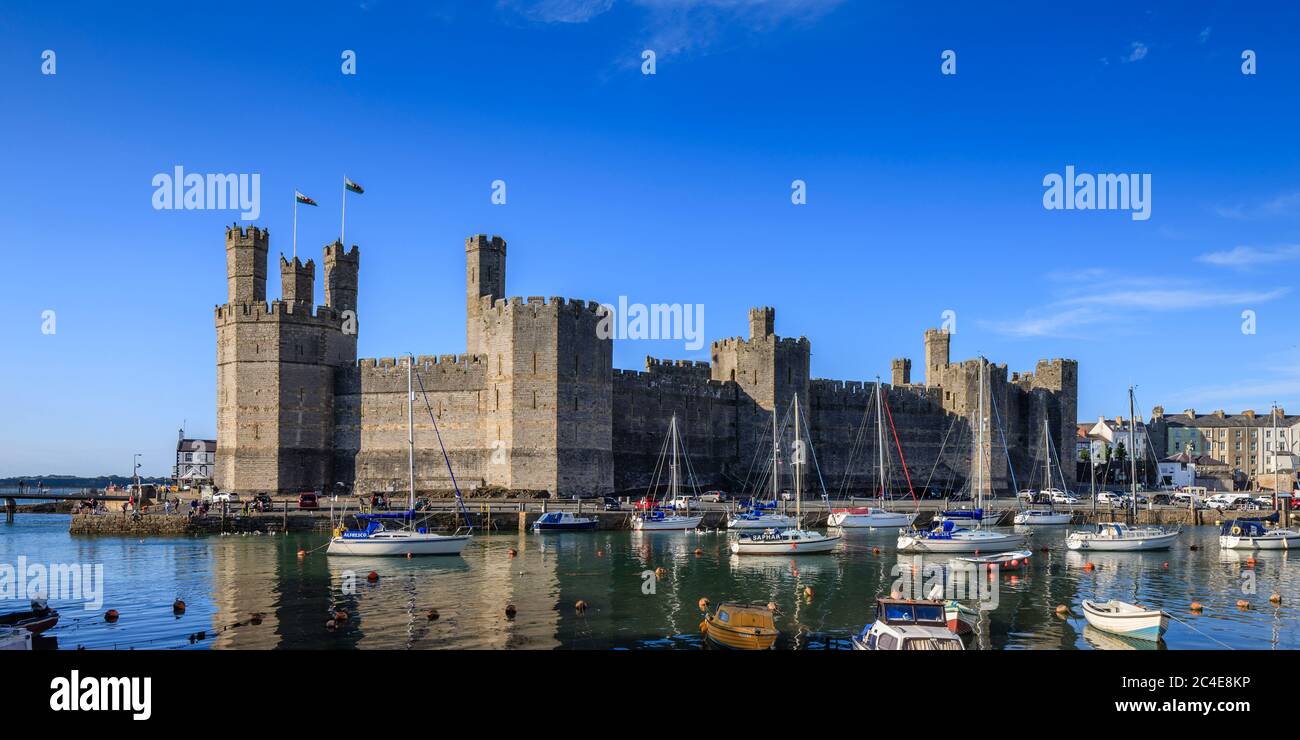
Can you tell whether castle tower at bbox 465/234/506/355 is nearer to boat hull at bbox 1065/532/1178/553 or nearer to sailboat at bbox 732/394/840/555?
sailboat at bbox 732/394/840/555

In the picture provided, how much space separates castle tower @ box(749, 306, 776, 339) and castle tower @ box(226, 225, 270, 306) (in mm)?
28814

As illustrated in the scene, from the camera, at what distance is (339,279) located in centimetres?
5797

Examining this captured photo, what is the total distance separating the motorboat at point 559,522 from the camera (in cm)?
4466

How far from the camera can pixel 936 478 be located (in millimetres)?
70062

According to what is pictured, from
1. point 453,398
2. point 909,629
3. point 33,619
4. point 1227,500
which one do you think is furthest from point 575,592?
point 1227,500

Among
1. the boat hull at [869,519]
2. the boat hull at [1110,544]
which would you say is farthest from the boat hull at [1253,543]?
the boat hull at [869,519]

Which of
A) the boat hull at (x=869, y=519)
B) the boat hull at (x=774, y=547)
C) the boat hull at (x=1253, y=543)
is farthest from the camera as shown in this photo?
the boat hull at (x=869, y=519)

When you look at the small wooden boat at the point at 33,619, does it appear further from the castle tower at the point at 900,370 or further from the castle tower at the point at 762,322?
the castle tower at the point at 900,370

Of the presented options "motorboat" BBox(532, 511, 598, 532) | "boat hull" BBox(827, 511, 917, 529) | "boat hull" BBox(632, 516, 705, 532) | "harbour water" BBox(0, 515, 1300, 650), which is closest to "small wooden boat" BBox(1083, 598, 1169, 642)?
"harbour water" BBox(0, 515, 1300, 650)

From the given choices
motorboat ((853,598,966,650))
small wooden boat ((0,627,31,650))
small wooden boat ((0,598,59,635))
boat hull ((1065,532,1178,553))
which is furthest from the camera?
boat hull ((1065,532,1178,553))

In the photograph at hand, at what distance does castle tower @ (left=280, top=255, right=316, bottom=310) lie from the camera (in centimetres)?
5481

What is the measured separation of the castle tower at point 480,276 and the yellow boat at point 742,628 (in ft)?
120

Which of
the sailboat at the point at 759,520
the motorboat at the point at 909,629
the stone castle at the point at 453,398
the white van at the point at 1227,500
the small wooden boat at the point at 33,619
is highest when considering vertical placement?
the stone castle at the point at 453,398
